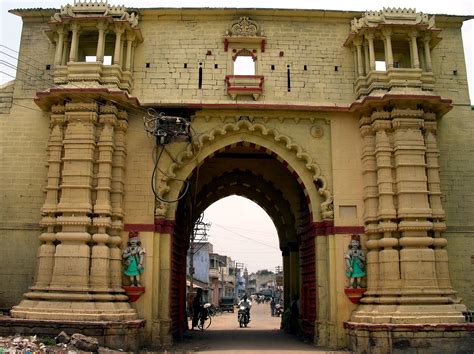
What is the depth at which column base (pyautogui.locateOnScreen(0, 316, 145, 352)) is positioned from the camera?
1095cm

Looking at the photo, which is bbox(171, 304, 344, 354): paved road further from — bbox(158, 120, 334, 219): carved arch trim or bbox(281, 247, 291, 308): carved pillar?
bbox(158, 120, 334, 219): carved arch trim

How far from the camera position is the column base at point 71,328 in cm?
1095

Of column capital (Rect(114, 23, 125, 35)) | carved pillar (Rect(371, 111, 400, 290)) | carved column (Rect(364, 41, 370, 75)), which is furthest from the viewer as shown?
carved column (Rect(364, 41, 370, 75))

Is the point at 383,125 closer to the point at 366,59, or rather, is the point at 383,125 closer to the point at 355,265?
the point at 366,59

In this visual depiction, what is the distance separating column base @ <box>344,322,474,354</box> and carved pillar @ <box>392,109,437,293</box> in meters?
0.86

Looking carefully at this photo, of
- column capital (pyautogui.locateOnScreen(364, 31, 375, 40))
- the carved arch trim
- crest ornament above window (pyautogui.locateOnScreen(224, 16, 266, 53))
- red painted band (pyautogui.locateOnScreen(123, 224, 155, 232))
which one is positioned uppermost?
crest ornament above window (pyautogui.locateOnScreen(224, 16, 266, 53))

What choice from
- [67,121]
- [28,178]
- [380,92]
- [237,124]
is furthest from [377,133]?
[28,178]

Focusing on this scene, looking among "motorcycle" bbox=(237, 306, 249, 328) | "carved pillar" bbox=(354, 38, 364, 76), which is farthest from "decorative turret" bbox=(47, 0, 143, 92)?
"motorcycle" bbox=(237, 306, 249, 328)

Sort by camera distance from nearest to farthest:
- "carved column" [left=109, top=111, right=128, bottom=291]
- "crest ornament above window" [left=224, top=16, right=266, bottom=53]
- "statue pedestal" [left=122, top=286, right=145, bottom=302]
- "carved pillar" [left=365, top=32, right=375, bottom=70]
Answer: "carved column" [left=109, top=111, right=128, bottom=291], "statue pedestal" [left=122, top=286, right=145, bottom=302], "carved pillar" [left=365, top=32, right=375, bottom=70], "crest ornament above window" [left=224, top=16, right=266, bottom=53]

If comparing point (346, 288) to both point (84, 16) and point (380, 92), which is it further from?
point (84, 16)

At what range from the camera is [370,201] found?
42.0ft

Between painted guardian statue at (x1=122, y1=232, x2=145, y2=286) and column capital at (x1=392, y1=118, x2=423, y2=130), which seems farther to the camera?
column capital at (x1=392, y1=118, x2=423, y2=130)

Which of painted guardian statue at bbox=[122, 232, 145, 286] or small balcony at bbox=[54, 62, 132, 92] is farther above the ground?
small balcony at bbox=[54, 62, 132, 92]

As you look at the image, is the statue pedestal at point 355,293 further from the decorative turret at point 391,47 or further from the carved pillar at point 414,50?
the carved pillar at point 414,50
